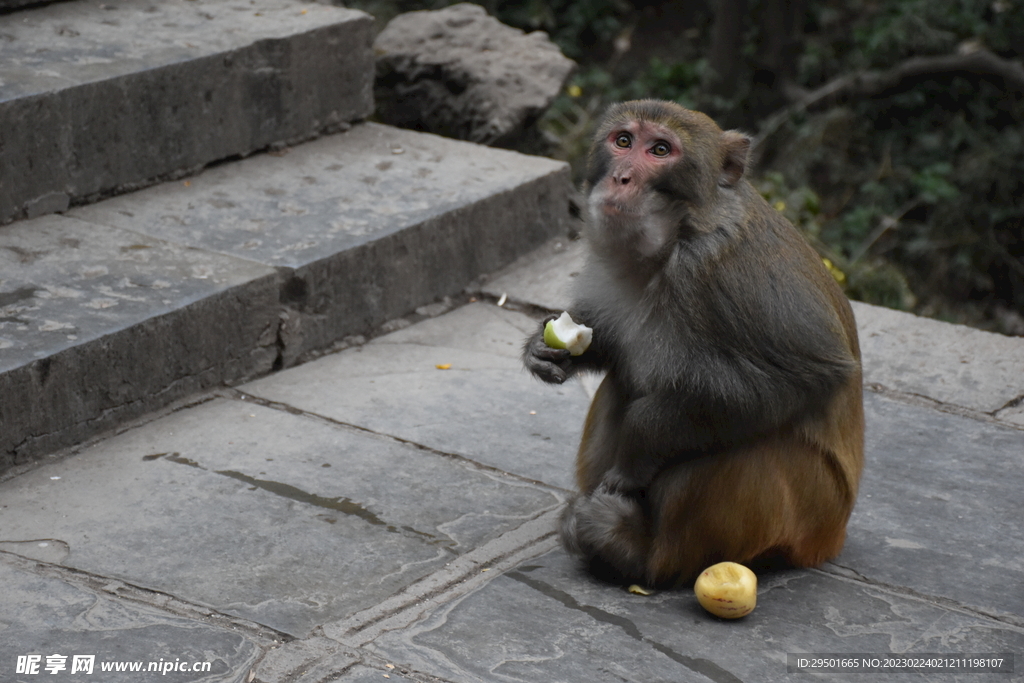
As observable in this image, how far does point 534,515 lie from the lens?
321cm

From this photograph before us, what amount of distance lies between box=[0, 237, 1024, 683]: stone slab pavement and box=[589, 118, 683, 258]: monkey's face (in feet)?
2.80

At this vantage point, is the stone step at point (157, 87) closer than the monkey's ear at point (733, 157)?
No

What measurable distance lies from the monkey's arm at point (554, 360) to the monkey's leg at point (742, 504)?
394mm

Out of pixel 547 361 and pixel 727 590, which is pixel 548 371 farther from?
pixel 727 590

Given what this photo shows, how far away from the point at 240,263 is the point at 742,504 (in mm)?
2040

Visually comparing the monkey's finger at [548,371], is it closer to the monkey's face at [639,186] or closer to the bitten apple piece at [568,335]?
the bitten apple piece at [568,335]

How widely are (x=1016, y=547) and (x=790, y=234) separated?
3.51ft

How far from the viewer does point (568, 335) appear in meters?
3.00

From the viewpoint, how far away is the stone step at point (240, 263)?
3.43 metres

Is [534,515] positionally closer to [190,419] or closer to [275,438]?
[275,438]

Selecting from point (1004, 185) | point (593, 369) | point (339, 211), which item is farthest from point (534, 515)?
point (1004, 185)

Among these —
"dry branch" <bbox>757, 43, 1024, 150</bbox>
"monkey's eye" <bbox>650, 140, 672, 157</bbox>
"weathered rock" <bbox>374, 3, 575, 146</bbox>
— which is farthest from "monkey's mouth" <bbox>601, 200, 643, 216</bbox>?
"dry branch" <bbox>757, 43, 1024, 150</bbox>

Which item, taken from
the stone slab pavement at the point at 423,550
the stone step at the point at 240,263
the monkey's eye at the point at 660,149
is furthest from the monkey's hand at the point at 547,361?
the stone step at the point at 240,263

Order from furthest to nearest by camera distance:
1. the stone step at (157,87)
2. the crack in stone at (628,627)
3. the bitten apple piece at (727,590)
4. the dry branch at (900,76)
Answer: the dry branch at (900,76), the stone step at (157,87), the bitten apple piece at (727,590), the crack in stone at (628,627)
